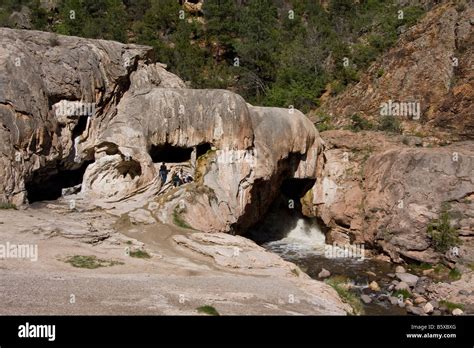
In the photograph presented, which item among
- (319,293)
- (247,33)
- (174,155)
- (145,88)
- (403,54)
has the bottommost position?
(319,293)

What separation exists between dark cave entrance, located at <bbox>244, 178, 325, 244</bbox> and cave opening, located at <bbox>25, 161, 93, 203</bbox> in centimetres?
1088

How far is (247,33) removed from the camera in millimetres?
49875

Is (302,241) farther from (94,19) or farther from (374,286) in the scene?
(94,19)

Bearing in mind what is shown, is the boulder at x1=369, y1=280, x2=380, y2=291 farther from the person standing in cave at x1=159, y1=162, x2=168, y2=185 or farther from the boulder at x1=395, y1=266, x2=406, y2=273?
the person standing in cave at x1=159, y1=162, x2=168, y2=185

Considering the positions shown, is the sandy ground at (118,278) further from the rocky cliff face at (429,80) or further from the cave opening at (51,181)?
the rocky cliff face at (429,80)

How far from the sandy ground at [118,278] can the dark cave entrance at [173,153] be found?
5730mm

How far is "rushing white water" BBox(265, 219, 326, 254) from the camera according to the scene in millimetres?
27484

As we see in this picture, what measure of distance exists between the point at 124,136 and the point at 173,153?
366 centimetres

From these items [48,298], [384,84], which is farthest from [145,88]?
[384,84]

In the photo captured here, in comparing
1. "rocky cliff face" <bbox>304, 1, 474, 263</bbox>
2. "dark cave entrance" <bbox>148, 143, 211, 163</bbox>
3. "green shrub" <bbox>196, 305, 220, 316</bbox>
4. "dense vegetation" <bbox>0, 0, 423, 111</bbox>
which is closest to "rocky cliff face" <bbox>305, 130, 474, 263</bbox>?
"rocky cliff face" <bbox>304, 1, 474, 263</bbox>

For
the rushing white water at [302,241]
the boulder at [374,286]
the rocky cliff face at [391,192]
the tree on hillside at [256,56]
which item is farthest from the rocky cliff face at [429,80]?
the boulder at [374,286]
